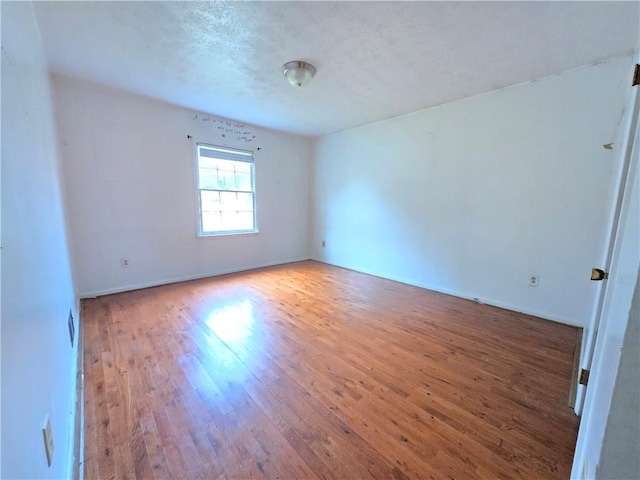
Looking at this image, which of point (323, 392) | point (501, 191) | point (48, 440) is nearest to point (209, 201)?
point (323, 392)

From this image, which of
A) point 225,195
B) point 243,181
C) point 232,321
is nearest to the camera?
point 232,321

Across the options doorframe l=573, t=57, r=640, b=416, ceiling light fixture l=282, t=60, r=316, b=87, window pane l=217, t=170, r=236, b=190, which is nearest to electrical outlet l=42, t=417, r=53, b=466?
doorframe l=573, t=57, r=640, b=416

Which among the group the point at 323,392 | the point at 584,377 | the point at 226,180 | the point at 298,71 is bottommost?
the point at 323,392

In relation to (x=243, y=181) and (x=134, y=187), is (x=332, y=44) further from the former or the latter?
(x=134, y=187)

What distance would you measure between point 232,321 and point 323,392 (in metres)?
1.30

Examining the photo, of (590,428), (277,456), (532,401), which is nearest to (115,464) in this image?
(277,456)

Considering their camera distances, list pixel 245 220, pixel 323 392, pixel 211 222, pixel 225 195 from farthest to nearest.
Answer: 1. pixel 245 220
2. pixel 225 195
3. pixel 211 222
4. pixel 323 392

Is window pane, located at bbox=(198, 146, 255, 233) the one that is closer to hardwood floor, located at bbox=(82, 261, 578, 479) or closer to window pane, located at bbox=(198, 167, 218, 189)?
window pane, located at bbox=(198, 167, 218, 189)

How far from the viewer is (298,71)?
7.64 feet

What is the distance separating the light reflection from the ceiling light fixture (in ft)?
7.69

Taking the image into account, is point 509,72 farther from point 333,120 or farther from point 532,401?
point 532,401

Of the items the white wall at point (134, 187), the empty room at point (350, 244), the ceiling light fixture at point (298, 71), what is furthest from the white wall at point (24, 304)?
the white wall at point (134, 187)

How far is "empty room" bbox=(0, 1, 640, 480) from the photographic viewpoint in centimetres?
110

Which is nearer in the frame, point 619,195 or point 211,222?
point 619,195
